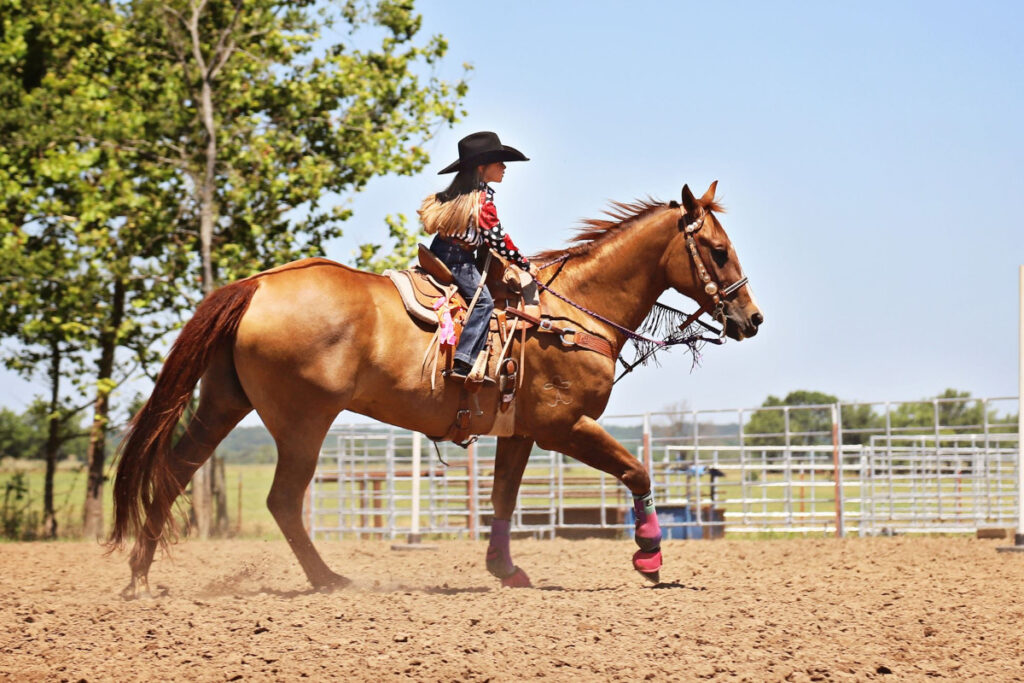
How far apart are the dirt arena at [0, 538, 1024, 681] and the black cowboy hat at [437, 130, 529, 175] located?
2541mm

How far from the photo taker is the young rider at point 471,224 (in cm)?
625

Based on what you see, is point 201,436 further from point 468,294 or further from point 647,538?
point 647,538

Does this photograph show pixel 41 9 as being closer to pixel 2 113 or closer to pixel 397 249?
pixel 2 113

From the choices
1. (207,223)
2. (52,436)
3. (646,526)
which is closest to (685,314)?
(646,526)

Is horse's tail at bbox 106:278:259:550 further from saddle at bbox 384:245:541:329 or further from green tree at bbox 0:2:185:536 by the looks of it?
green tree at bbox 0:2:185:536

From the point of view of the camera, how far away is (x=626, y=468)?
6582 millimetres

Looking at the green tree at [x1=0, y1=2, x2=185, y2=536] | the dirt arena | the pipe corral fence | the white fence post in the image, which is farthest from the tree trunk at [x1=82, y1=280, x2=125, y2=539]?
the white fence post

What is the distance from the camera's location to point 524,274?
6.64 metres

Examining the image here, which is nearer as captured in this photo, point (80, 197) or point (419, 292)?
point (419, 292)

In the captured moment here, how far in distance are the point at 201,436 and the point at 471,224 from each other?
78.5 inches

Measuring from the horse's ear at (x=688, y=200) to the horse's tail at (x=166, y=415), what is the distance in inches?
105

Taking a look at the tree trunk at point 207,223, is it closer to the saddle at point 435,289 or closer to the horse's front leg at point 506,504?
the horse's front leg at point 506,504

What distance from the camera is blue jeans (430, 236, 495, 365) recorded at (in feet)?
20.3

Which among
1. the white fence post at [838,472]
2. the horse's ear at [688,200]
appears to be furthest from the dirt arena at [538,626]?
the white fence post at [838,472]
